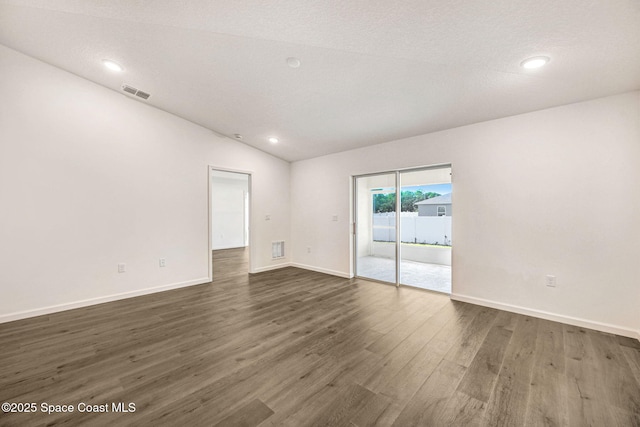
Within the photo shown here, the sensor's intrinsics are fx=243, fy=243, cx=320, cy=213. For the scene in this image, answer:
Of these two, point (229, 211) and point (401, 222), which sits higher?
point (229, 211)

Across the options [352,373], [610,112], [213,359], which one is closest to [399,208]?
[610,112]

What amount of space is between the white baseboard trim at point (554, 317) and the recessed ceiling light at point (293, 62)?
3870 mm

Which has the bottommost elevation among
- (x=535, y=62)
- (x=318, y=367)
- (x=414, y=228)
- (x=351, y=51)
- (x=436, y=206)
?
(x=318, y=367)

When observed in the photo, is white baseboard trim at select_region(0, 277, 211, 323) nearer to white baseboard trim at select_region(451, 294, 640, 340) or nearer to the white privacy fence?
the white privacy fence

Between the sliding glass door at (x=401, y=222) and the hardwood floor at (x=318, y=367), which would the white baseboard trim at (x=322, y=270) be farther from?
the hardwood floor at (x=318, y=367)

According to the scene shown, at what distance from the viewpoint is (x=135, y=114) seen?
401 cm

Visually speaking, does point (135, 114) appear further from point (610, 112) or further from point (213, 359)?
point (610, 112)

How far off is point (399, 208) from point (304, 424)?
12.0 feet

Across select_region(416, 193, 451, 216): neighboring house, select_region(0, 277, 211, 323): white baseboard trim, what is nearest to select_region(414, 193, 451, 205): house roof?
select_region(416, 193, 451, 216): neighboring house

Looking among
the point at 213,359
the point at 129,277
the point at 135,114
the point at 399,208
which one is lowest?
the point at 213,359

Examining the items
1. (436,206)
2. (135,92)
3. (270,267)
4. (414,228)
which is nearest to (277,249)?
(270,267)

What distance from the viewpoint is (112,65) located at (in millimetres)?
3133

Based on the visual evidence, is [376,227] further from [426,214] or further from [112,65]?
[112,65]

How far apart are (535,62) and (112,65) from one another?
188 inches
